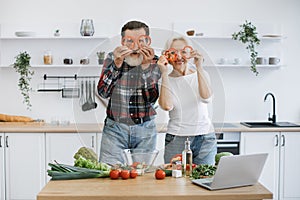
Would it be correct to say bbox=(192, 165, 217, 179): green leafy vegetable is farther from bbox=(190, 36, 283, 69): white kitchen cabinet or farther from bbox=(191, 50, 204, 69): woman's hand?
bbox=(190, 36, 283, 69): white kitchen cabinet

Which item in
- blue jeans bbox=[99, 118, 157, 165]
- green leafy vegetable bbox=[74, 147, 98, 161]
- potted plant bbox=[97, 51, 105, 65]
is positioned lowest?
green leafy vegetable bbox=[74, 147, 98, 161]

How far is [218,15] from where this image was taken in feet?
16.3

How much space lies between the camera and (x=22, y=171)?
4.50 m

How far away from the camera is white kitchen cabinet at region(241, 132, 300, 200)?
4488mm

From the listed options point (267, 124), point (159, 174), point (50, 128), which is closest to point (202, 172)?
point (159, 174)

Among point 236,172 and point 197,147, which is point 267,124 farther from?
point 236,172

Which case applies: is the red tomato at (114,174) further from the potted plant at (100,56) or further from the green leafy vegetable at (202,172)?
the potted plant at (100,56)

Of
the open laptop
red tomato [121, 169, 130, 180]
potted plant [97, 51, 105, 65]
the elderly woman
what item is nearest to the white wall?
potted plant [97, 51, 105, 65]

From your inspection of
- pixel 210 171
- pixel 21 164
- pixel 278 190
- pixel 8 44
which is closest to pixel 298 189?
pixel 278 190

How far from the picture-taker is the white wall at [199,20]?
492cm

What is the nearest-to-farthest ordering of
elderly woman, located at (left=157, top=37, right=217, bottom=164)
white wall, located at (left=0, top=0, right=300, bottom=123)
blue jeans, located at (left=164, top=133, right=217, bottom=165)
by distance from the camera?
elderly woman, located at (left=157, top=37, right=217, bottom=164) < blue jeans, located at (left=164, top=133, right=217, bottom=165) < white wall, located at (left=0, top=0, right=300, bottom=123)

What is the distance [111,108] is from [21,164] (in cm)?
208

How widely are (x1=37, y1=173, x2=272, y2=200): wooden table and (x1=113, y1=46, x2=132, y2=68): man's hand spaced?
704 millimetres

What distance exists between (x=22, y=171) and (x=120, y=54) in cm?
238
